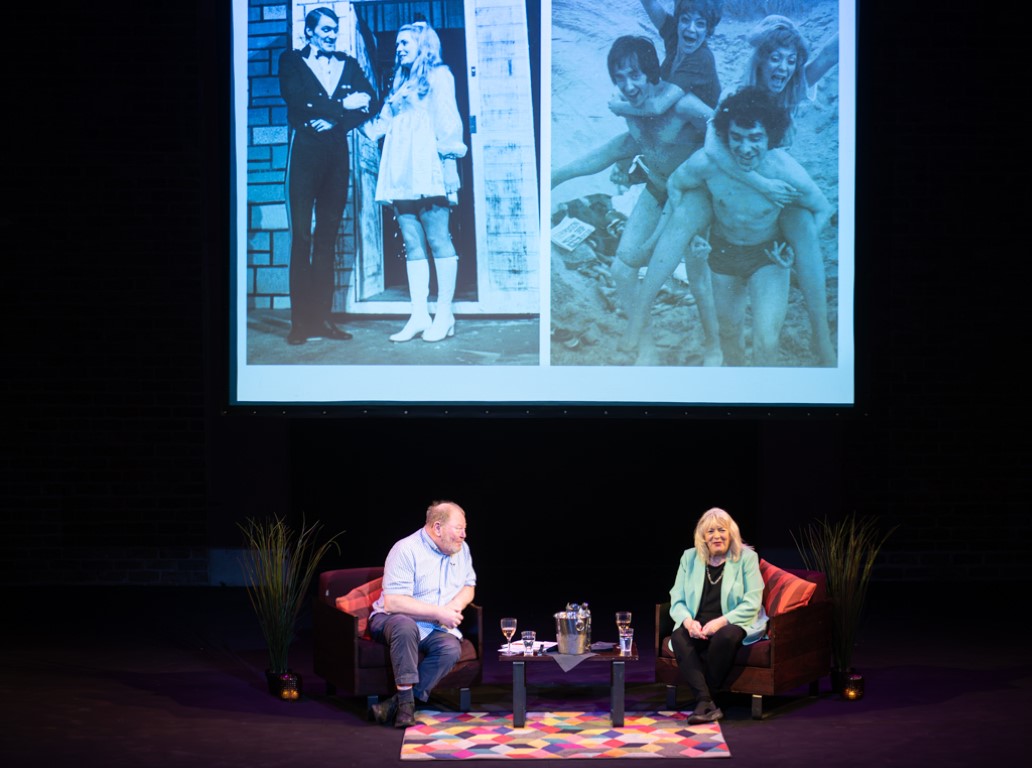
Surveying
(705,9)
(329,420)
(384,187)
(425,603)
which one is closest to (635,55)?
(705,9)

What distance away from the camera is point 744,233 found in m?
7.29

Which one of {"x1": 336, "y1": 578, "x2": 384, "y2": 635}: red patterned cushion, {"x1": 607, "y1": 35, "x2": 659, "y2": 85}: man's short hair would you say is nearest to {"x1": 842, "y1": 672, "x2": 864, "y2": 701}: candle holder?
{"x1": 336, "y1": 578, "x2": 384, "y2": 635}: red patterned cushion

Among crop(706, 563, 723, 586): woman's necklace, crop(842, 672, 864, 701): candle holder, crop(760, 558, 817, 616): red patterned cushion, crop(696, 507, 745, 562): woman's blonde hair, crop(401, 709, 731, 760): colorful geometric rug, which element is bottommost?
crop(401, 709, 731, 760): colorful geometric rug

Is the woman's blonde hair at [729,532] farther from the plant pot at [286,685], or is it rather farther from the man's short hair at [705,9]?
the man's short hair at [705,9]

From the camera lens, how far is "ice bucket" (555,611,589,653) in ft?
17.5

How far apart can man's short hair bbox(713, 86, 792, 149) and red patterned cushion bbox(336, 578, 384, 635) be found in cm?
304

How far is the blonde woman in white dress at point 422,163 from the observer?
23.7 ft

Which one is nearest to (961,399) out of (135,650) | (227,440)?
(227,440)

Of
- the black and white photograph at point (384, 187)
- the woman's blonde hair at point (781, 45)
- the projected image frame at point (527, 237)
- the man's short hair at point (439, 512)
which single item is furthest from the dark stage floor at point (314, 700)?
the woman's blonde hair at point (781, 45)

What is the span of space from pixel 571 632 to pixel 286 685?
4.06 feet

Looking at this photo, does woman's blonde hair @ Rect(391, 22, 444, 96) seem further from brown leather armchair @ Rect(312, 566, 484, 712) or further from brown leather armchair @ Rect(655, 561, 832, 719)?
brown leather armchair @ Rect(655, 561, 832, 719)

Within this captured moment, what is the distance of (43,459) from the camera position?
8398 millimetres

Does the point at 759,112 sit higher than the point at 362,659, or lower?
higher

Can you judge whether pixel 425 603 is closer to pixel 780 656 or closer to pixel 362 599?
pixel 362 599
